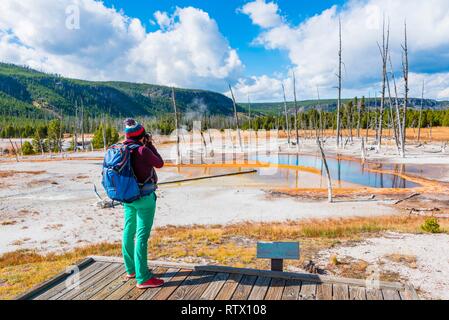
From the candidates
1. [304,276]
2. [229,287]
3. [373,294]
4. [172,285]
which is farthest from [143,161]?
[373,294]

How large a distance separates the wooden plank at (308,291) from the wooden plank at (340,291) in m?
0.29

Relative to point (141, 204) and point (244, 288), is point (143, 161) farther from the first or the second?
point (244, 288)

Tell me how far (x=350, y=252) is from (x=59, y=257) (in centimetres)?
898

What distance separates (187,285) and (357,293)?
2513mm

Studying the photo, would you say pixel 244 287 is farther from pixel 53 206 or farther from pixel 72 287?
pixel 53 206

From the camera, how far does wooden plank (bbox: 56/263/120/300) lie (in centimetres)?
490

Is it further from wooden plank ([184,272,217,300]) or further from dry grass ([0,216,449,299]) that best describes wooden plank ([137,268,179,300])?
dry grass ([0,216,449,299])

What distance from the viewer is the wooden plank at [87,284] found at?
4902 millimetres

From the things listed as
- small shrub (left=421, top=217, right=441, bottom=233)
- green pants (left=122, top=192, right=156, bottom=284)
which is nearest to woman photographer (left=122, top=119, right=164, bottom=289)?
green pants (left=122, top=192, right=156, bottom=284)

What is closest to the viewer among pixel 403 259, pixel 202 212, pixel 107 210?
pixel 403 259

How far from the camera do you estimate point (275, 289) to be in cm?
507

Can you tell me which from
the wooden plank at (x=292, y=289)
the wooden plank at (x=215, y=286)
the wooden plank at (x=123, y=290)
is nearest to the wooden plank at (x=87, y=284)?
the wooden plank at (x=123, y=290)

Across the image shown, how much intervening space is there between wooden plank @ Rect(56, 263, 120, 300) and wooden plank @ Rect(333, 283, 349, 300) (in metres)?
3.63

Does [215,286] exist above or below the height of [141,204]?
below
